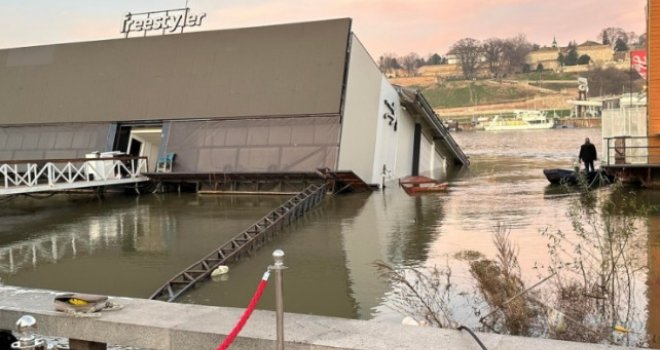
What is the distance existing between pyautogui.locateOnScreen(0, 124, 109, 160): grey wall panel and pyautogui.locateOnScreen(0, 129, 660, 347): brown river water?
4.22m

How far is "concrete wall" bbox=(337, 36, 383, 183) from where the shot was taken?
20.3 meters

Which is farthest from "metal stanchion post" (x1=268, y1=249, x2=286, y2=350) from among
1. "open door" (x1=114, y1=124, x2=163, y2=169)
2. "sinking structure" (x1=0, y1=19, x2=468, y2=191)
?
"open door" (x1=114, y1=124, x2=163, y2=169)

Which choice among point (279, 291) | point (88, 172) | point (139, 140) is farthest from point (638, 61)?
point (279, 291)

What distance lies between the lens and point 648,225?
11.6 meters

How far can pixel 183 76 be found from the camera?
23078mm

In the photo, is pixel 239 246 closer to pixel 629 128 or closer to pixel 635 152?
pixel 635 152

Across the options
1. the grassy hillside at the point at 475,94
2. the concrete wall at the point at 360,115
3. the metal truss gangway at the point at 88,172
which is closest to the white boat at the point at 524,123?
the grassy hillside at the point at 475,94

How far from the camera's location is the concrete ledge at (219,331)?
3910mm

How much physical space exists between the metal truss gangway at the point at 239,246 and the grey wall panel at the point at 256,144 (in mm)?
3354

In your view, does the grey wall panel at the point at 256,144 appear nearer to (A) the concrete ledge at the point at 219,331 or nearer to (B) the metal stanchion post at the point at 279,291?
(A) the concrete ledge at the point at 219,331

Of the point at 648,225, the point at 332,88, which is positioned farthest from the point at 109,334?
the point at 332,88

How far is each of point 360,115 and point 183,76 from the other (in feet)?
23.1

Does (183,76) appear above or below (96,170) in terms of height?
above

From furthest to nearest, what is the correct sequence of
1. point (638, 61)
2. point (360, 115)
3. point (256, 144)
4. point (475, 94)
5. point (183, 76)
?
1. point (475, 94)
2. point (638, 61)
3. point (183, 76)
4. point (256, 144)
5. point (360, 115)
